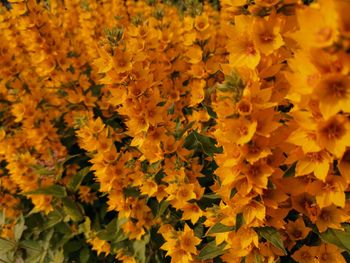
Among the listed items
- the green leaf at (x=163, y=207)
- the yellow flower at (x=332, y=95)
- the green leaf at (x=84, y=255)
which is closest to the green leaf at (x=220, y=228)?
the green leaf at (x=163, y=207)

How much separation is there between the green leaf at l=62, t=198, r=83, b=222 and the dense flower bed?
0.01 meters

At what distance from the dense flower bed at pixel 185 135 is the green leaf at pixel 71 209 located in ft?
0.04

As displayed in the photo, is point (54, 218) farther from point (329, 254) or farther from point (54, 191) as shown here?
point (329, 254)

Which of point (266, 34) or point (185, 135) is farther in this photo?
point (185, 135)

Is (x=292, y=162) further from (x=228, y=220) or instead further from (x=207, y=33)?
(x=207, y=33)

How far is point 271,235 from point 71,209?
109 inches

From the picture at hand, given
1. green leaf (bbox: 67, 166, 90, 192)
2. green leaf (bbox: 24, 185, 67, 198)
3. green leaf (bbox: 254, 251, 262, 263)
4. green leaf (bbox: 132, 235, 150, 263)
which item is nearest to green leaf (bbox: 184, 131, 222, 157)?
green leaf (bbox: 254, 251, 262, 263)

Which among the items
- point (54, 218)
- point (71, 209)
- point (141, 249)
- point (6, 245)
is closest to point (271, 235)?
point (141, 249)

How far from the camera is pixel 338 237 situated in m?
2.31

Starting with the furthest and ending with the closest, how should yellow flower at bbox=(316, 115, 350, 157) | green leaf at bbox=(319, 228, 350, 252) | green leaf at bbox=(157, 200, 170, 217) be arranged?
1. green leaf at bbox=(157, 200, 170, 217)
2. green leaf at bbox=(319, 228, 350, 252)
3. yellow flower at bbox=(316, 115, 350, 157)

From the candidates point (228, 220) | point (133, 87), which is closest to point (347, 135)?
point (228, 220)

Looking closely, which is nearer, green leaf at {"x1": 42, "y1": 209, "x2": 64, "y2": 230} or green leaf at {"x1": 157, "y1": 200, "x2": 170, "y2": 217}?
green leaf at {"x1": 157, "y1": 200, "x2": 170, "y2": 217}

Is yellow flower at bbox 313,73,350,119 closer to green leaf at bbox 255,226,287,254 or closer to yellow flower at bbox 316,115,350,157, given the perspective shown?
yellow flower at bbox 316,115,350,157

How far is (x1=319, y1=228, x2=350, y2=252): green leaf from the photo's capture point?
228cm
